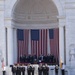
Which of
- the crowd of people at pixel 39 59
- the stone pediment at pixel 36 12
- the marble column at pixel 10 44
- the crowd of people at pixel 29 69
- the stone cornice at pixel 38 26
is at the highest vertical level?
the stone pediment at pixel 36 12

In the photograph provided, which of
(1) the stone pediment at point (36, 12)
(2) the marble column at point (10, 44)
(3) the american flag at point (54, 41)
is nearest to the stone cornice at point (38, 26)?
(1) the stone pediment at point (36, 12)

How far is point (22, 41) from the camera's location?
5231 centimetres

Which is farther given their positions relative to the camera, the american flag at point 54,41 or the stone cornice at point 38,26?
the stone cornice at point 38,26

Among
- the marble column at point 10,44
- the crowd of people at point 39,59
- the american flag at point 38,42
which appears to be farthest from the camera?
the american flag at point 38,42

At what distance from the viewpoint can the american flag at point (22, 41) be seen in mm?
51925

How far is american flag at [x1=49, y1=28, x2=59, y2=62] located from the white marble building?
68 centimetres

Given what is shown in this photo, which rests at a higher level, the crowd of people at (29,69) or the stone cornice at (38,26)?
the stone cornice at (38,26)

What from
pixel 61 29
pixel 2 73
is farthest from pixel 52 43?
pixel 2 73

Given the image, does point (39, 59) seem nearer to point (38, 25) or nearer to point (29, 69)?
point (38, 25)

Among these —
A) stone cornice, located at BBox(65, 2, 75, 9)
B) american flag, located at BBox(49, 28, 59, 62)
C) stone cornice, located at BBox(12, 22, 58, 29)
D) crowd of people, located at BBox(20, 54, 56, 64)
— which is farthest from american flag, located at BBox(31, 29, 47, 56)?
stone cornice, located at BBox(65, 2, 75, 9)

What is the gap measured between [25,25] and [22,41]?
1.94 metres

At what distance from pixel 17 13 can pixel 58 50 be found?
21.2ft

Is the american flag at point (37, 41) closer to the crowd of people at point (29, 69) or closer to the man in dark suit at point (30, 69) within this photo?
the crowd of people at point (29, 69)

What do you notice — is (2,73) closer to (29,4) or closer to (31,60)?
(31,60)
